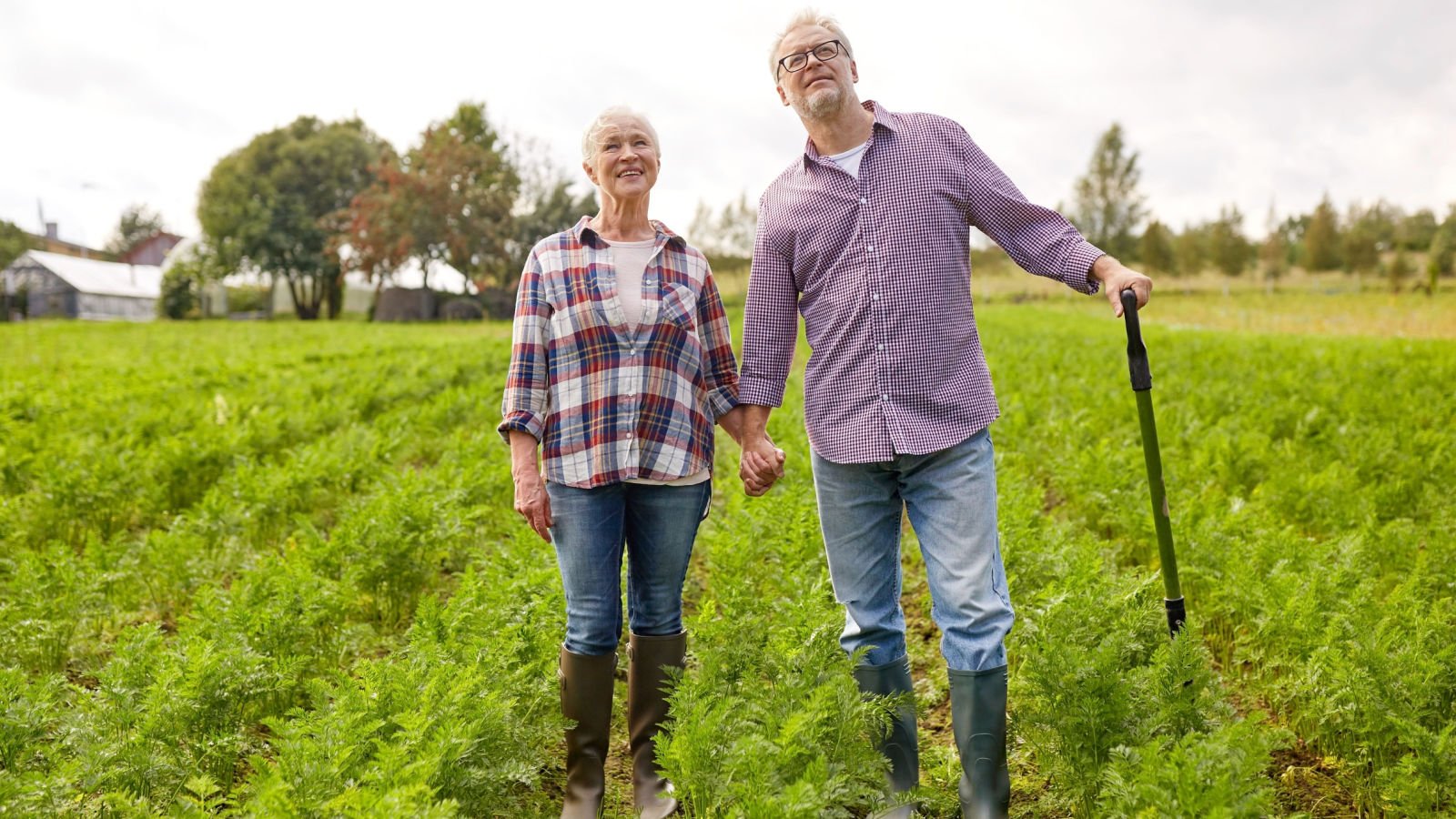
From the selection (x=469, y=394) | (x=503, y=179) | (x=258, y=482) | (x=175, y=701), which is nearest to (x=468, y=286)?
(x=503, y=179)

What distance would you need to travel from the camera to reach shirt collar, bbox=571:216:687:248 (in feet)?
10.3

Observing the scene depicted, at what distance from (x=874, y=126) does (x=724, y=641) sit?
6.25 feet

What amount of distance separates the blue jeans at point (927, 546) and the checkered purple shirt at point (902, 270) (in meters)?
0.09

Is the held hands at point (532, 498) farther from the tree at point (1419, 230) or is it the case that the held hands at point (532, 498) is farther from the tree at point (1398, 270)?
the tree at point (1419, 230)

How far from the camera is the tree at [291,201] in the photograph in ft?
156

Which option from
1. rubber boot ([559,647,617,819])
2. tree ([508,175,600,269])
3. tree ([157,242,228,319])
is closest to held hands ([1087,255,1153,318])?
rubber boot ([559,647,617,819])

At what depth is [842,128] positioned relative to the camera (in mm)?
3043

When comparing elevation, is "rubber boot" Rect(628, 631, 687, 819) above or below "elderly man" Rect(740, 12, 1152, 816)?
below

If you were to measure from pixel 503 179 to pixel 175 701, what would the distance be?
44560mm

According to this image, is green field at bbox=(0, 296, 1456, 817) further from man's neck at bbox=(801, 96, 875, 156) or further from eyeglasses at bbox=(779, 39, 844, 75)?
eyeglasses at bbox=(779, 39, 844, 75)

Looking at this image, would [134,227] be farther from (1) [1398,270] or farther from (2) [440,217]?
(1) [1398,270]

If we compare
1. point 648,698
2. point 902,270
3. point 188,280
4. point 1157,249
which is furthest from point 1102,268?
point 1157,249

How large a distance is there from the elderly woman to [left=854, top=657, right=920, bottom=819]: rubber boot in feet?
2.12

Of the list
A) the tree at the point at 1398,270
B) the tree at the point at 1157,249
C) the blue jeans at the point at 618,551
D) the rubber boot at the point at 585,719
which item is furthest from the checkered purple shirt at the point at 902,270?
the tree at the point at 1157,249
